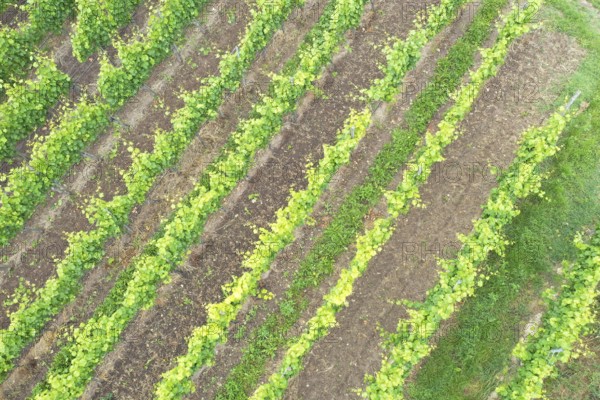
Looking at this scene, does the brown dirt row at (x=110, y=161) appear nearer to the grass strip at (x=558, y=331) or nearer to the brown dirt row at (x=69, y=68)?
the brown dirt row at (x=69, y=68)

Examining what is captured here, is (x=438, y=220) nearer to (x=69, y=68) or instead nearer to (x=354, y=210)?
(x=354, y=210)

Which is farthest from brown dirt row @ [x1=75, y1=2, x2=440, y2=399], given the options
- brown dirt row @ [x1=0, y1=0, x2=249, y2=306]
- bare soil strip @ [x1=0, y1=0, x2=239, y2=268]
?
bare soil strip @ [x1=0, y1=0, x2=239, y2=268]

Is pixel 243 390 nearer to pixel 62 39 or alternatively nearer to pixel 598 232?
pixel 598 232

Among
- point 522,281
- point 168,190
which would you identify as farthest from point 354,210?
point 168,190

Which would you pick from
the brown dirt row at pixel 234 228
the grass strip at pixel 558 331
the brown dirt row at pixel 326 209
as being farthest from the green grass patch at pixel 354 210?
the grass strip at pixel 558 331

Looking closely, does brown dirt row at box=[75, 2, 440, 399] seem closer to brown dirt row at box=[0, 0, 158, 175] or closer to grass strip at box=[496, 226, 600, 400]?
brown dirt row at box=[0, 0, 158, 175]

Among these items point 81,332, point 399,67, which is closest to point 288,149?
point 399,67

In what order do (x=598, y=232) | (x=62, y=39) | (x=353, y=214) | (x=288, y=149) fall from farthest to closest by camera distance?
(x=62, y=39) → (x=288, y=149) → (x=353, y=214) → (x=598, y=232)
